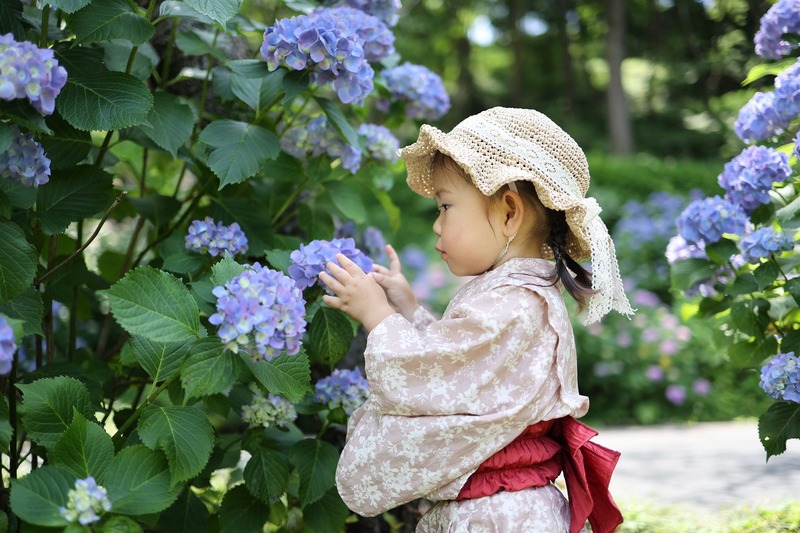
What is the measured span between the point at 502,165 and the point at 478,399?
1.73 feet

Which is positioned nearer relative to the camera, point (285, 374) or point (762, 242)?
point (285, 374)

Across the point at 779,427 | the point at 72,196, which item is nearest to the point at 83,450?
the point at 72,196

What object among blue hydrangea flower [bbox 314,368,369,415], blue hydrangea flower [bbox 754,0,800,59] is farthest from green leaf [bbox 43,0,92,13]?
blue hydrangea flower [bbox 754,0,800,59]

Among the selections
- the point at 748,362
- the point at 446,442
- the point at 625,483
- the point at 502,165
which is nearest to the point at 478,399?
the point at 446,442

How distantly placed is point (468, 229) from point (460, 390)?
1.29ft

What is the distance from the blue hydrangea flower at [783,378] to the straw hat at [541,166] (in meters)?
0.43

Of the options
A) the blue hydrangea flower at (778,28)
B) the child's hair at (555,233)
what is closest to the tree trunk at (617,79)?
the blue hydrangea flower at (778,28)

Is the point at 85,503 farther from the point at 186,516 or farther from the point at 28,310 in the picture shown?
the point at 186,516

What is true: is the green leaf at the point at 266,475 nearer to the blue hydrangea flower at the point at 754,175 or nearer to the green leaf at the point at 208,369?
the green leaf at the point at 208,369

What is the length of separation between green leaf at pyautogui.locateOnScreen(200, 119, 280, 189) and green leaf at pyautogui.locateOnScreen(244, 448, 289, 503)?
67cm

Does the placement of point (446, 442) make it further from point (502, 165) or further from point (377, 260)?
Answer: point (377, 260)

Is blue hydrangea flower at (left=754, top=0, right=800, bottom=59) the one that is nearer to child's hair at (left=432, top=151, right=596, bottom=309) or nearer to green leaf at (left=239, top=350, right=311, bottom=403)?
child's hair at (left=432, top=151, right=596, bottom=309)

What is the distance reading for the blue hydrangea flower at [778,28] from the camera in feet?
7.80

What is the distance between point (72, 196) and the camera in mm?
1954
